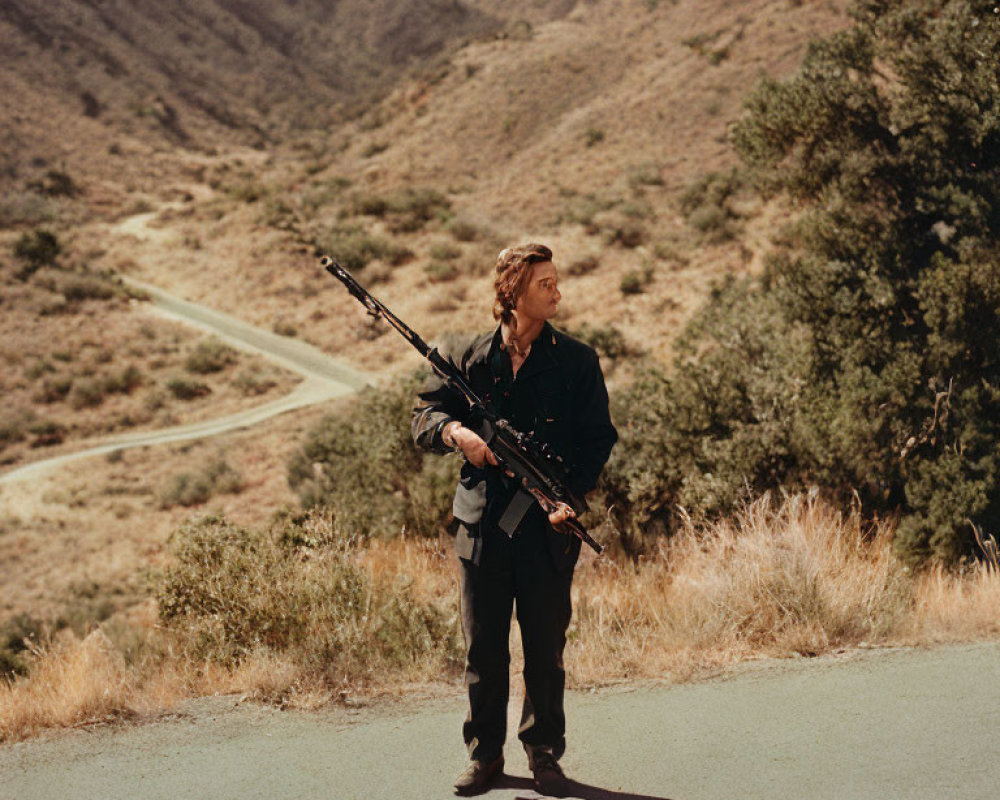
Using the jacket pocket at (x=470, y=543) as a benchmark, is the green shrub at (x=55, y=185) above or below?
above

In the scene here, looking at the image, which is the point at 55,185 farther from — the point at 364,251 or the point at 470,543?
the point at 470,543

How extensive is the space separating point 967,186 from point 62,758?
918cm

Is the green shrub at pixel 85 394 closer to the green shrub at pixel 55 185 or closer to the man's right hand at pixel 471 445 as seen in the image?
the man's right hand at pixel 471 445

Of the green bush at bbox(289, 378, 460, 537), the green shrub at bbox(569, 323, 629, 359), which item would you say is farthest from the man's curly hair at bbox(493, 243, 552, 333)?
the green shrub at bbox(569, 323, 629, 359)

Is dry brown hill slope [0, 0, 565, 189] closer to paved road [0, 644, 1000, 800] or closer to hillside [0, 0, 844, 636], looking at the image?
hillside [0, 0, 844, 636]

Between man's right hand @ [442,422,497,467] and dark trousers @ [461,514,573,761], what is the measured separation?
0.29 m

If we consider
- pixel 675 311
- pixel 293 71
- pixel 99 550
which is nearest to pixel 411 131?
pixel 293 71

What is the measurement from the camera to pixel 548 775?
11.3 ft

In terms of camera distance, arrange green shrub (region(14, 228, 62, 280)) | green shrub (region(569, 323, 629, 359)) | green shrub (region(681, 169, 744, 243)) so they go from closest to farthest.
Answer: green shrub (region(569, 323, 629, 359)), green shrub (region(681, 169, 744, 243)), green shrub (region(14, 228, 62, 280))

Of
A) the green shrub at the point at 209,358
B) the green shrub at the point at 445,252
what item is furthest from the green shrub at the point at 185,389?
the green shrub at the point at 445,252

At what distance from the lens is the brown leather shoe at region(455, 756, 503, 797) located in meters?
3.40

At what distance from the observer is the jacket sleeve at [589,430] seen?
3377 mm

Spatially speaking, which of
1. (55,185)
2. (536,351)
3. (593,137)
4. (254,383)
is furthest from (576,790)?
(55,185)

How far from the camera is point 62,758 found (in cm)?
393
